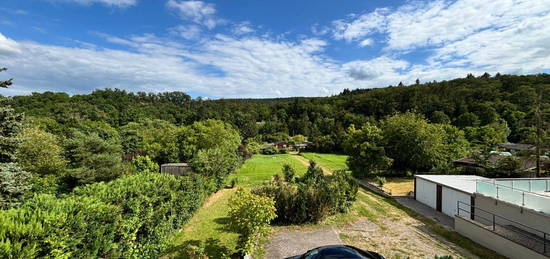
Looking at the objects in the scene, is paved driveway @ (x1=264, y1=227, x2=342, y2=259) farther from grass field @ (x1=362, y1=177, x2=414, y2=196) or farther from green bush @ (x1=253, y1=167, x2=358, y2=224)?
grass field @ (x1=362, y1=177, x2=414, y2=196)

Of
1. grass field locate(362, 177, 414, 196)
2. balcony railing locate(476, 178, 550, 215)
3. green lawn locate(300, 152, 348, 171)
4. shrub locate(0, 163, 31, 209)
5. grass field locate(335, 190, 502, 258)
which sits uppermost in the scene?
shrub locate(0, 163, 31, 209)

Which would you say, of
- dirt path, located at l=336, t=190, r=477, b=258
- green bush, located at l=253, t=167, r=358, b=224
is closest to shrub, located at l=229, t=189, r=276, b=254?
green bush, located at l=253, t=167, r=358, b=224

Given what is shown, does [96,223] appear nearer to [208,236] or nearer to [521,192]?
[208,236]

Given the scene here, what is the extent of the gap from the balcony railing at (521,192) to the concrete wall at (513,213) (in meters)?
0.22

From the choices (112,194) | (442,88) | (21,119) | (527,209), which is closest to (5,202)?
(21,119)

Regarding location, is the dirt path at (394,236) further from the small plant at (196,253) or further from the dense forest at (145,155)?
the dense forest at (145,155)

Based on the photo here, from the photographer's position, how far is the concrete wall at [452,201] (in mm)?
12847

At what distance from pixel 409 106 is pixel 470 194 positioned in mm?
68271

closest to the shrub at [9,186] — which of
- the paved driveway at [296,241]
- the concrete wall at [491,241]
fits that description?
the paved driveway at [296,241]

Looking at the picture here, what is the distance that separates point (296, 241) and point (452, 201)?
427 inches

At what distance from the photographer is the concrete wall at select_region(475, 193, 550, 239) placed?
9186 mm

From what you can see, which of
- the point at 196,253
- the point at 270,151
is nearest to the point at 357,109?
the point at 270,151

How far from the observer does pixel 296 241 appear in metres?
10.0

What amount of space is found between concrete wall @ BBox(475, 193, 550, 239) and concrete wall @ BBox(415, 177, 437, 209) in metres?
3.80
